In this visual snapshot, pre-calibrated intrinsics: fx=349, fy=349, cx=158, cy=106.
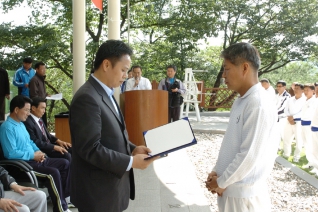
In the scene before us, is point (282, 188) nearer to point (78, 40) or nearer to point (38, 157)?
point (38, 157)

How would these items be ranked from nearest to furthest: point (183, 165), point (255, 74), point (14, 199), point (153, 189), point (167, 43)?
point (255, 74) < point (14, 199) < point (153, 189) < point (183, 165) < point (167, 43)

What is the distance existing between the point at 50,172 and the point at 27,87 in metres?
4.09

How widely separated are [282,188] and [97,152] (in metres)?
4.34

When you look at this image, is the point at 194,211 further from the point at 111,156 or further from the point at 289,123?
the point at 289,123

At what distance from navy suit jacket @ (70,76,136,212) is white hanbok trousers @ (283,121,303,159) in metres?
6.55

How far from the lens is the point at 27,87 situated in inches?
285

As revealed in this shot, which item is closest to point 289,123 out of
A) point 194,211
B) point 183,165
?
point 183,165

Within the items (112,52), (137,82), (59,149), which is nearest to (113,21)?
(137,82)

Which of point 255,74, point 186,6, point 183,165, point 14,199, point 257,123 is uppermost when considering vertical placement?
point 186,6

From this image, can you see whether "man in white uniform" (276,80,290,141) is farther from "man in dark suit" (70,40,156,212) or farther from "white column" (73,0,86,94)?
"man in dark suit" (70,40,156,212)

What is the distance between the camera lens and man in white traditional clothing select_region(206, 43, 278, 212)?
1932 mm

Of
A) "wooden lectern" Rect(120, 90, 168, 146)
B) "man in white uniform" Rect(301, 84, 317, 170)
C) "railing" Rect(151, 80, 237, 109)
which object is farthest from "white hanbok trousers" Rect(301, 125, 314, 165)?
"railing" Rect(151, 80, 237, 109)

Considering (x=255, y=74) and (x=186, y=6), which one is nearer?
(x=255, y=74)

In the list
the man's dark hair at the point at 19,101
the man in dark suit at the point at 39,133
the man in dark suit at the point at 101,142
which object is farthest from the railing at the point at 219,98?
the man in dark suit at the point at 101,142
